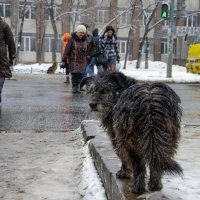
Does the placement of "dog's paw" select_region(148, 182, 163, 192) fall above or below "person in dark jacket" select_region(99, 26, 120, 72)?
below

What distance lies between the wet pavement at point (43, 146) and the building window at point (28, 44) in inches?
1573

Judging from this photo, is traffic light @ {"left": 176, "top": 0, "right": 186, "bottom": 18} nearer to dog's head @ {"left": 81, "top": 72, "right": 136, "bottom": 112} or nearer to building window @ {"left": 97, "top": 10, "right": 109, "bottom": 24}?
dog's head @ {"left": 81, "top": 72, "right": 136, "bottom": 112}

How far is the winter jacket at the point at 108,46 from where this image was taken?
1365 centimetres

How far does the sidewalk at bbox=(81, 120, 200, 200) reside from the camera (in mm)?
3520

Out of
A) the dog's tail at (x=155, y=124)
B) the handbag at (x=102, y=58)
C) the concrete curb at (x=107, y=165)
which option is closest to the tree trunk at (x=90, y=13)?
the handbag at (x=102, y=58)

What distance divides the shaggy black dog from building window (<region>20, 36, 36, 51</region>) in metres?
48.1

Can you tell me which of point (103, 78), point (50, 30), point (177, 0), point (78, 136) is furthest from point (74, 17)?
point (103, 78)

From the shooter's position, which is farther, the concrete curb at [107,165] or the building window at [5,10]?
the building window at [5,10]

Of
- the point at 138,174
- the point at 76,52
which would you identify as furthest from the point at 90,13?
the point at 138,174

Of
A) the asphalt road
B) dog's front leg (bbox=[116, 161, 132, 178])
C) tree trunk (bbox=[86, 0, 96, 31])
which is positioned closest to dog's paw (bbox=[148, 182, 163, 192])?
dog's front leg (bbox=[116, 161, 132, 178])

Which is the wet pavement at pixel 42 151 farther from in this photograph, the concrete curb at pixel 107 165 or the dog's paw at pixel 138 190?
the dog's paw at pixel 138 190

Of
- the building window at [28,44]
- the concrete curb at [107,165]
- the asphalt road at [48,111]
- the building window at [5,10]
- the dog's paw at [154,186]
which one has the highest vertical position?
the building window at [5,10]

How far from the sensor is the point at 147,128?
325 centimetres

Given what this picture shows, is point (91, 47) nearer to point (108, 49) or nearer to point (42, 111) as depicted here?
point (108, 49)
